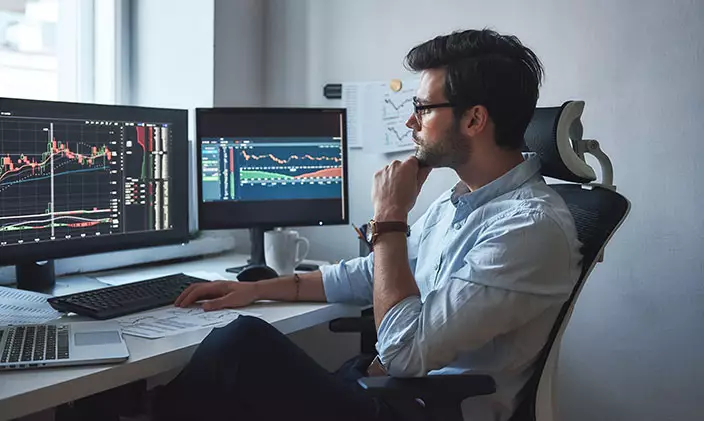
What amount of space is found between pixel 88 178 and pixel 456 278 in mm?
959

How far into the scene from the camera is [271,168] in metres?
2.05

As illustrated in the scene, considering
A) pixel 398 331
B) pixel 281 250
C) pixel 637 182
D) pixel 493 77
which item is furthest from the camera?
pixel 281 250

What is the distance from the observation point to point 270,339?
1.29m

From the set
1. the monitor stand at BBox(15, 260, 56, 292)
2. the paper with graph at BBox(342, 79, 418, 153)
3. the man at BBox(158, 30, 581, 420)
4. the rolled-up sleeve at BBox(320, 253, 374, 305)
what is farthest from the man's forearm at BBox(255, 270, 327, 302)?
the paper with graph at BBox(342, 79, 418, 153)

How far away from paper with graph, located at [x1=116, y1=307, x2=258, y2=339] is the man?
0.05 m

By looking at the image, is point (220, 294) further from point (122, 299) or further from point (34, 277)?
point (34, 277)

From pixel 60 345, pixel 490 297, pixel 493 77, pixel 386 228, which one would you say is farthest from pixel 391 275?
pixel 60 345

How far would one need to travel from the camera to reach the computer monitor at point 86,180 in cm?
156

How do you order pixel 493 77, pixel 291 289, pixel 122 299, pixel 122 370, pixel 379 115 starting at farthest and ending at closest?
pixel 379 115, pixel 291 289, pixel 122 299, pixel 493 77, pixel 122 370

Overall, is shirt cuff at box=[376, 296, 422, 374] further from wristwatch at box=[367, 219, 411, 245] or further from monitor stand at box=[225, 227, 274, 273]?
monitor stand at box=[225, 227, 274, 273]

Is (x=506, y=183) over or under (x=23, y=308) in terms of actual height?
over

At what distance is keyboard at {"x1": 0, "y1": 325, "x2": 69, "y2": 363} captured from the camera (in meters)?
1.14

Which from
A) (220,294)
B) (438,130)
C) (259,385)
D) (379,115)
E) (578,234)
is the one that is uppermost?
(379,115)

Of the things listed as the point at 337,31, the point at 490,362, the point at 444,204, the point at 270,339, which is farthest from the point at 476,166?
the point at 337,31
